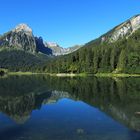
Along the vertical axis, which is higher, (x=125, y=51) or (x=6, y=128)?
(x=125, y=51)

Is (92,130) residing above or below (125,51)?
below

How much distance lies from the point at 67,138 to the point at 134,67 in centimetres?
14319

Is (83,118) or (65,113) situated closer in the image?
(83,118)

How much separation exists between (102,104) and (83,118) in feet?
39.7

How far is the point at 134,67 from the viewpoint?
168625 mm

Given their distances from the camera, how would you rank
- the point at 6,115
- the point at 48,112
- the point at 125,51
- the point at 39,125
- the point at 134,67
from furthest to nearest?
the point at 125,51, the point at 134,67, the point at 48,112, the point at 6,115, the point at 39,125

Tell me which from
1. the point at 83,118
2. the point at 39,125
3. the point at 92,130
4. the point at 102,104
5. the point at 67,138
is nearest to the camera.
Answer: the point at 67,138

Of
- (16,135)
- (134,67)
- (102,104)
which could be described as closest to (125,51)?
(134,67)

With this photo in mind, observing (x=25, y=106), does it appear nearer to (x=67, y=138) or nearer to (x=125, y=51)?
(x=67, y=138)

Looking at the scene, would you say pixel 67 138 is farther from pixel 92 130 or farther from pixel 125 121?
pixel 125 121

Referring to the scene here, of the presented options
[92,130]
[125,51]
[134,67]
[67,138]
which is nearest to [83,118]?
[92,130]

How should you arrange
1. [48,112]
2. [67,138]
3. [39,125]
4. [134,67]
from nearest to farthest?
[67,138], [39,125], [48,112], [134,67]

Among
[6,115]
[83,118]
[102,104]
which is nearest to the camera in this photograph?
[83,118]

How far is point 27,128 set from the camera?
115 feet
